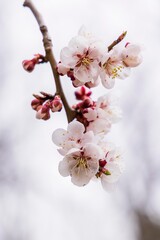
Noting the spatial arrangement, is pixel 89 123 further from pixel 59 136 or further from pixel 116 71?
pixel 116 71

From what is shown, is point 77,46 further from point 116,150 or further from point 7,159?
point 7,159

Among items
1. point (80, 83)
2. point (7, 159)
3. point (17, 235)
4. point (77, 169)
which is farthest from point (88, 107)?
point (17, 235)

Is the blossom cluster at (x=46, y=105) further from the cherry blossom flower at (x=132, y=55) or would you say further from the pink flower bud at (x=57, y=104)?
the cherry blossom flower at (x=132, y=55)

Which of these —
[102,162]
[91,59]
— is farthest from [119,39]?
[102,162]

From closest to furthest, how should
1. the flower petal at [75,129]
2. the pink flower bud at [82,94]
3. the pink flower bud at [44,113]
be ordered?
the flower petal at [75,129] < the pink flower bud at [44,113] < the pink flower bud at [82,94]

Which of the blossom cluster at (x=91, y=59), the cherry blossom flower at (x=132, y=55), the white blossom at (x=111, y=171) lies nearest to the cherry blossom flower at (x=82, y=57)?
the blossom cluster at (x=91, y=59)
